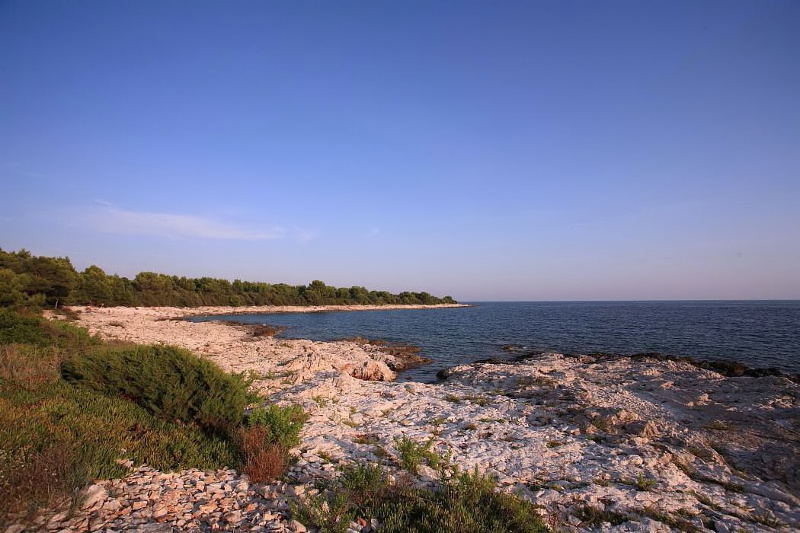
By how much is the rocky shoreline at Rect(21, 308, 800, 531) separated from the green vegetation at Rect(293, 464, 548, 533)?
1.10ft

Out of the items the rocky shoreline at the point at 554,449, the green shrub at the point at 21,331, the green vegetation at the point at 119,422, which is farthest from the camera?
the green shrub at the point at 21,331

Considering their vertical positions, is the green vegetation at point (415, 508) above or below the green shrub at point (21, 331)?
below

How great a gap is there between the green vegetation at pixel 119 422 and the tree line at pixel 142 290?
30.7 m

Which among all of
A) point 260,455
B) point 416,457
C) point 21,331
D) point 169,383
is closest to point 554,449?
point 416,457

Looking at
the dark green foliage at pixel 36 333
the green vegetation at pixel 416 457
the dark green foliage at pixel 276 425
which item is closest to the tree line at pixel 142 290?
the dark green foliage at pixel 36 333

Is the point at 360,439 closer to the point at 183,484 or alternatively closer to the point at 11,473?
the point at 183,484

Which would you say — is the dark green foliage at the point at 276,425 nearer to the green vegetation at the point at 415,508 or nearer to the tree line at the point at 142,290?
the green vegetation at the point at 415,508

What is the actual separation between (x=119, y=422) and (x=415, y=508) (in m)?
6.27

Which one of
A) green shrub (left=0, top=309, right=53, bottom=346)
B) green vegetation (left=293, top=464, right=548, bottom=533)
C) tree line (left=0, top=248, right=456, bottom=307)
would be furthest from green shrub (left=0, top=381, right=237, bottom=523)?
tree line (left=0, top=248, right=456, bottom=307)

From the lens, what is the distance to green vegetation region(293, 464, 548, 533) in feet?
16.0

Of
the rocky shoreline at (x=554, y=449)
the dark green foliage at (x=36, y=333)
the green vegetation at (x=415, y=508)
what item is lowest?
the rocky shoreline at (x=554, y=449)

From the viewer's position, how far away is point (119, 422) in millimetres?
7441

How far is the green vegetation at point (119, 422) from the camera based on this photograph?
5.09 meters

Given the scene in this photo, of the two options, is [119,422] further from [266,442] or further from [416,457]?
[416,457]
